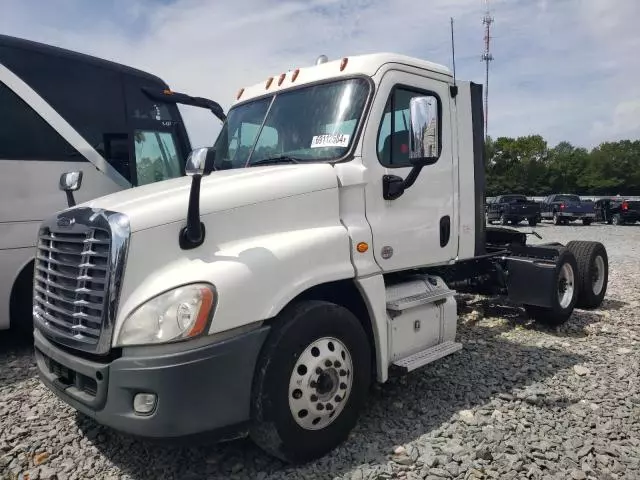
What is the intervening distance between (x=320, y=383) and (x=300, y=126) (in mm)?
1973

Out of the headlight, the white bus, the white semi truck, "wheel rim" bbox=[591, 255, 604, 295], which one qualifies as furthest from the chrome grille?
"wheel rim" bbox=[591, 255, 604, 295]

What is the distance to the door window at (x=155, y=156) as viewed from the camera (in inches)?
262

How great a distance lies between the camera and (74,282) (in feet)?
9.91

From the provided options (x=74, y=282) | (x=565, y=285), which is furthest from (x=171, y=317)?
(x=565, y=285)

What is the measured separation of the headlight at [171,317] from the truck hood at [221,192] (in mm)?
435

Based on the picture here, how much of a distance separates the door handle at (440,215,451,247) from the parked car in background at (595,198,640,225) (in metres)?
27.8

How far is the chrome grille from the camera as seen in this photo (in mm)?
2830

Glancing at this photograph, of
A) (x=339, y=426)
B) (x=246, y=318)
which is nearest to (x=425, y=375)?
(x=339, y=426)

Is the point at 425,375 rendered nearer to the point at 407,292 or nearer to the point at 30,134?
the point at 407,292

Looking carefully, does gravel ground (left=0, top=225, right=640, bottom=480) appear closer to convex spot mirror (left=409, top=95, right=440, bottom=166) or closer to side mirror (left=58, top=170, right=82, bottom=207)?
side mirror (left=58, top=170, right=82, bottom=207)

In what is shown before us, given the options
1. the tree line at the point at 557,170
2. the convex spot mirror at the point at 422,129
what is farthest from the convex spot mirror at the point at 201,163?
the tree line at the point at 557,170

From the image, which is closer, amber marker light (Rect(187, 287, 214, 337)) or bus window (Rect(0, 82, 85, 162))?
amber marker light (Rect(187, 287, 214, 337))

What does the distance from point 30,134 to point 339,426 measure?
4.90 m

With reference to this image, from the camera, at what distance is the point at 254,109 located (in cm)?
448
